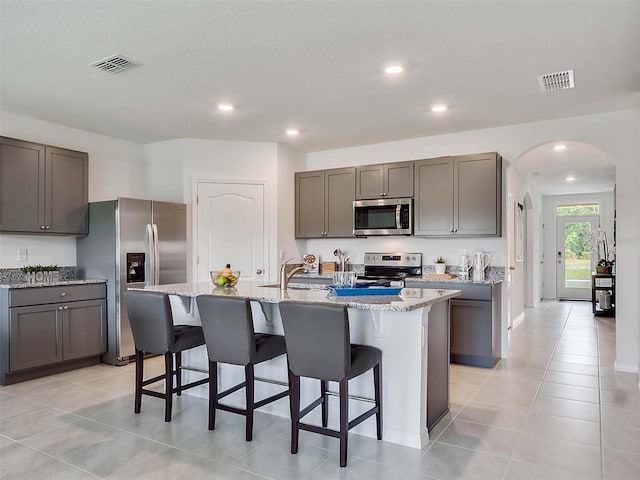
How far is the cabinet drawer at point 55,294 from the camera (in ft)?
13.0

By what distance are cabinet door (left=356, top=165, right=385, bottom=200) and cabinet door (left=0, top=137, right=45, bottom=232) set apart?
3440 millimetres

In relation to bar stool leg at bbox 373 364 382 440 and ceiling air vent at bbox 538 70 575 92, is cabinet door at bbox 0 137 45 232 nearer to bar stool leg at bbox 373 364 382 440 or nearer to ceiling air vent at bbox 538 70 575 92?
bar stool leg at bbox 373 364 382 440

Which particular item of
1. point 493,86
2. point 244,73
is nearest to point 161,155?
point 244,73

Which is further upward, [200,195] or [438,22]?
[438,22]

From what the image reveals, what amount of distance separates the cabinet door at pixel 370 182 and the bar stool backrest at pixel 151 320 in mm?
3066

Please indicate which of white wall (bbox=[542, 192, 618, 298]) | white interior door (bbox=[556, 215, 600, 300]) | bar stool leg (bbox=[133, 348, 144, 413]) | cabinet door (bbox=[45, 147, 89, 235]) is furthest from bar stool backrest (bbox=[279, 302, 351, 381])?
white wall (bbox=[542, 192, 618, 298])

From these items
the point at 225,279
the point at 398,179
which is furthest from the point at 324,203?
the point at 225,279

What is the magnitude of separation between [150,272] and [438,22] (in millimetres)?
3697

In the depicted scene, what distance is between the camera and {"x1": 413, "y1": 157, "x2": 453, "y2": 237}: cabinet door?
4.95 metres

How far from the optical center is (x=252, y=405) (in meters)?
2.79

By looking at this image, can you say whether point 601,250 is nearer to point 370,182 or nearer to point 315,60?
point 370,182

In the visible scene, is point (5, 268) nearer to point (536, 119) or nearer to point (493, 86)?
point (493, 86)

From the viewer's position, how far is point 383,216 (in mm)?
5367

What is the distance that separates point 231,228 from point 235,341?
9.58 feet
